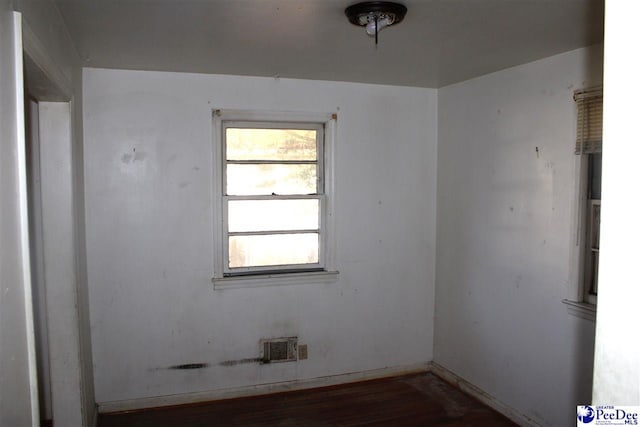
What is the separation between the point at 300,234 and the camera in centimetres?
383

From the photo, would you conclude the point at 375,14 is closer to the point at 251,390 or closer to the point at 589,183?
Answer: the point at 589,183

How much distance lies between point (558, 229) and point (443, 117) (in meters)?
1.41

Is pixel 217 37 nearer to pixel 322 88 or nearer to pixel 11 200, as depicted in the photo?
pixel 322 88

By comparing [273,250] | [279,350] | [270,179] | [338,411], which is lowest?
[338,411]

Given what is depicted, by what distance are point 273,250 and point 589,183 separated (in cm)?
220

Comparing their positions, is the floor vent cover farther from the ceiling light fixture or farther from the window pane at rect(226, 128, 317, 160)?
the ceiling light fixture

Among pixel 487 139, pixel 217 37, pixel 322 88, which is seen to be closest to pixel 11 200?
pixel 217 37

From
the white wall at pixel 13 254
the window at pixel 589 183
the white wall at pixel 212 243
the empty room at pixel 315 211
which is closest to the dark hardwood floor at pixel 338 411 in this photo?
the empty room at pixel 315 211

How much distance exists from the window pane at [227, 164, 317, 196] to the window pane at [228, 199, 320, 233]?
84 millimetres

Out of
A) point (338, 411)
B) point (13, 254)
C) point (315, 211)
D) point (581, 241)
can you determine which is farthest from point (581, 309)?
point (13, 254)

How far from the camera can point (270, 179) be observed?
12.2 feet

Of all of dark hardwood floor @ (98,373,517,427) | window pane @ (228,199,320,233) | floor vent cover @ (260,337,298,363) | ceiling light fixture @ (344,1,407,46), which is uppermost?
ceiling light fixture @ (344,1,407,46)

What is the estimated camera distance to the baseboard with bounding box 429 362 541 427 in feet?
10.5

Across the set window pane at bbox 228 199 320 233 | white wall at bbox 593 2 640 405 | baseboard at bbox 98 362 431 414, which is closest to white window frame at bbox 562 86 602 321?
baseboard at bbox 98 362 431 414
